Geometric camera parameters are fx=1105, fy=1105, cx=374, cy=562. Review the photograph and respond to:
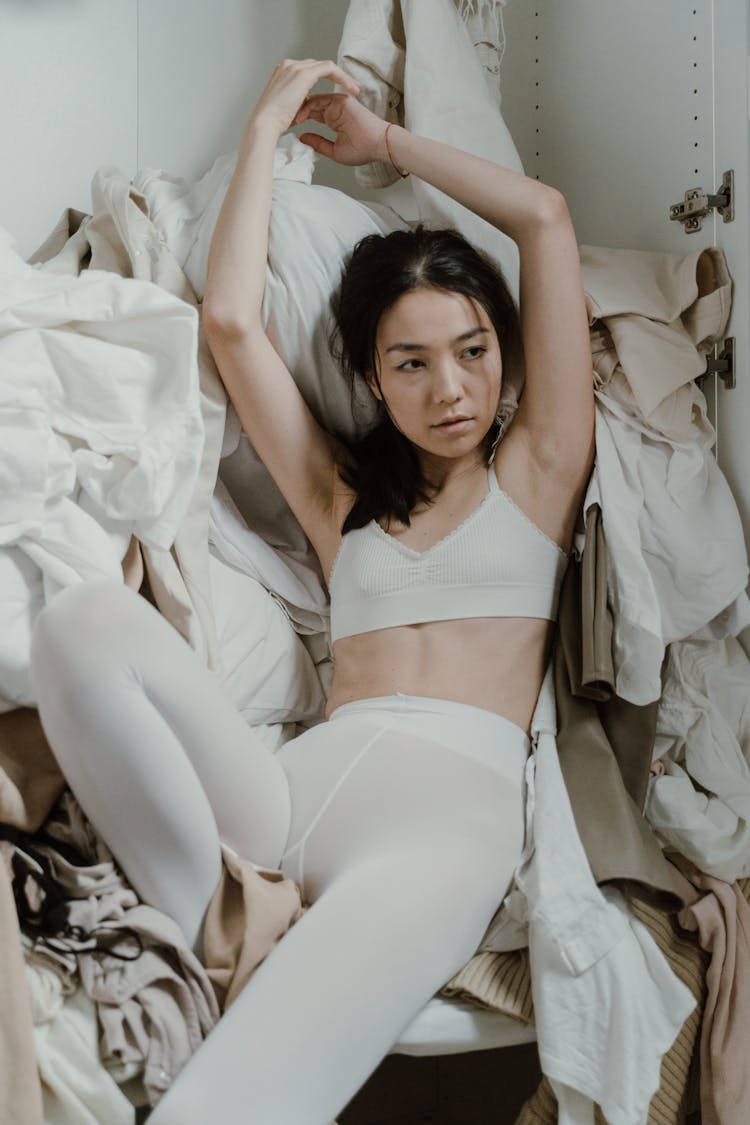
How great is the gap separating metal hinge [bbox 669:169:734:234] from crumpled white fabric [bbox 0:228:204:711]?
749mm

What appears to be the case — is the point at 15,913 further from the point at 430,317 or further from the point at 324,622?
the point at 430,317

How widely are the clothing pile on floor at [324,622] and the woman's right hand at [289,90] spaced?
81 millimetres

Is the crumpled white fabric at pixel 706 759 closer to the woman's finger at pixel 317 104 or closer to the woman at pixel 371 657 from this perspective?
the woman at pixel 371 657

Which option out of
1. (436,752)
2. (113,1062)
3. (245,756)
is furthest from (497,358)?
(113,1062)

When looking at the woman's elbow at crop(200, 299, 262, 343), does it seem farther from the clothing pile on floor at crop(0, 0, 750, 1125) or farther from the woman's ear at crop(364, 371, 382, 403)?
the woman's ear at crop(364, 371, 382, 403)

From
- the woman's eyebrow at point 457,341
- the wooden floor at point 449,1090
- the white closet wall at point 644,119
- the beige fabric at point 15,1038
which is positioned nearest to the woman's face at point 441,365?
the woman's eyebrow at point 457,341

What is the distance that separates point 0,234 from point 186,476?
1.48ft

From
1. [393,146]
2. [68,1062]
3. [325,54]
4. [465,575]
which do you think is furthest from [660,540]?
[325,54]

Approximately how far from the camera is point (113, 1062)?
1.05 meters

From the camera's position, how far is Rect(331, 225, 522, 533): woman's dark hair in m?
1.50

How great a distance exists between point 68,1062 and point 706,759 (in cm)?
82

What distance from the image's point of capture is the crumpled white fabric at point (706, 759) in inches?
51.9

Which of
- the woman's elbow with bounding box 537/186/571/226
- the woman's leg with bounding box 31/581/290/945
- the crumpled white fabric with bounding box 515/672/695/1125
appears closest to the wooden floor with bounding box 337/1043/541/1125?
the crumpled white fabric with bounding box 515/672/695/1125

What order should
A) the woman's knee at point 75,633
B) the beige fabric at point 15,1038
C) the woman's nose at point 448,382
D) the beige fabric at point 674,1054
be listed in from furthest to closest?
the woman's nose at point 448,382
the beige fabric at point 674,1054
the woman's knee at point 75,633
the beige fabric at point 15,1038
